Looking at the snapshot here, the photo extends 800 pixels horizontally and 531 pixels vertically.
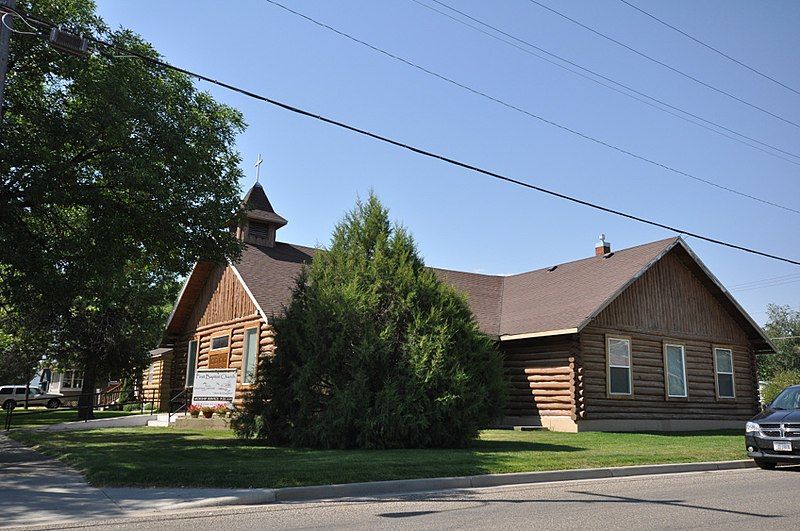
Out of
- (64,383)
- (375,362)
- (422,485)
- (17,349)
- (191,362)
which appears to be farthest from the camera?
(64,383)

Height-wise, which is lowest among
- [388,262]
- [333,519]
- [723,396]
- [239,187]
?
[333,519]

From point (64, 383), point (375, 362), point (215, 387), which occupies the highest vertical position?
point (375, 362)

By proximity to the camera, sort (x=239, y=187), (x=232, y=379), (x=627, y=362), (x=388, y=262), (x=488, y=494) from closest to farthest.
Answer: (x=488, y=494) < (x=388, y=262) < (x=239, y=187) < (x=232, y=379) < (x=627, y=362)

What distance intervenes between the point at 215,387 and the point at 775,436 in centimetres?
1502

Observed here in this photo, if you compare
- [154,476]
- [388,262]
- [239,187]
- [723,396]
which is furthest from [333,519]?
[723,396]

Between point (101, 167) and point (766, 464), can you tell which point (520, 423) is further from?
point (101, 167)

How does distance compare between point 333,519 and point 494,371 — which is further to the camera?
point 494,371

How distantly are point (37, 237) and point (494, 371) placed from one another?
1185 cm

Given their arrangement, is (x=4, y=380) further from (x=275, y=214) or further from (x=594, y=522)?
(x=594, y=522)

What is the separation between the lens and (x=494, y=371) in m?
16.1

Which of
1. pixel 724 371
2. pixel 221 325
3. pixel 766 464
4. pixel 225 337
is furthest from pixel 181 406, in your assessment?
pixel 724 371

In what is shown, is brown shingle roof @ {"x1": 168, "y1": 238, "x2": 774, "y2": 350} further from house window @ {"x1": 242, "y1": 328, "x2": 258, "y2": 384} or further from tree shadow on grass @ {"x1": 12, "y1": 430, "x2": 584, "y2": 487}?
tree shadow on grass @ {"x1": 12, "y1": 430, "x2": 584, "y2": 487}

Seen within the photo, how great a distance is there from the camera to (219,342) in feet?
85.1

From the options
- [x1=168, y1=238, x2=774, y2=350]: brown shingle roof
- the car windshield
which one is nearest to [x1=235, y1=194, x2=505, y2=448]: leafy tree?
[x1=168, y1=238, x2=774, y2=350]: brown shingle roof
